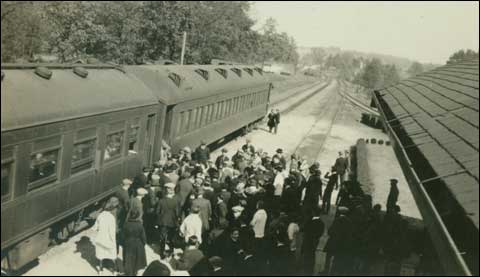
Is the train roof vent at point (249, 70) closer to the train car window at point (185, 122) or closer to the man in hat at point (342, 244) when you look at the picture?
the train car window at point (185, 122)

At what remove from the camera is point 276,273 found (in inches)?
351

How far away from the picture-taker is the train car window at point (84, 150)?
9.55 metres

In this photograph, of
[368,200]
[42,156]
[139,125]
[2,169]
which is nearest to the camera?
[2,169]

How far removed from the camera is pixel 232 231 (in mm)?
8078

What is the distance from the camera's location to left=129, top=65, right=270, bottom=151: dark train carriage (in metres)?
15.0

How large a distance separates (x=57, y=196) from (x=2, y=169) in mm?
1685

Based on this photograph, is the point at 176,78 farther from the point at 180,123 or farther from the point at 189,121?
the point at 189,121

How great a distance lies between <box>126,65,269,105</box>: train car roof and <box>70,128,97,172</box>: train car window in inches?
167

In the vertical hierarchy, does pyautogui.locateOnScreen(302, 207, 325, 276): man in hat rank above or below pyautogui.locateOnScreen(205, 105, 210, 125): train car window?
below

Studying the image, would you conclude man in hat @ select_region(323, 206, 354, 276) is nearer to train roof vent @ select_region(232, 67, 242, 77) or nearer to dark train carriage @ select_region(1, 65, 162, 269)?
dark train carriage @ select_region(1, 65, 162, 269)

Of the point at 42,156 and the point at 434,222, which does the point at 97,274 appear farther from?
the point at 434,222

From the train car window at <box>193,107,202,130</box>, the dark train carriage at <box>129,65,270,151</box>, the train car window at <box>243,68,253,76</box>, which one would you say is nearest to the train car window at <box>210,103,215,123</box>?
the dark train carriage at <box>129,65,270,151</box>

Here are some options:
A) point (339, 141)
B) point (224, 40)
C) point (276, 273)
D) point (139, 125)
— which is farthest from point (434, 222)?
point (224, 40)

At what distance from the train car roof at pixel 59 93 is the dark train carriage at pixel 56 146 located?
0.02 meters
